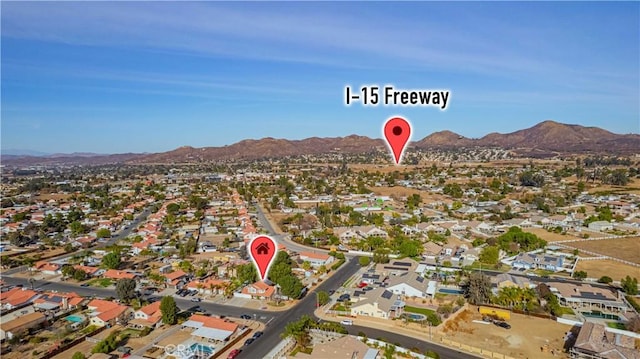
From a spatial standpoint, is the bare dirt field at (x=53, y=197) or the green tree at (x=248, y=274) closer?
the green tree at (x=248, y=274)

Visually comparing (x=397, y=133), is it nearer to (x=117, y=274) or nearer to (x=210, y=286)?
(x=210, y=286)

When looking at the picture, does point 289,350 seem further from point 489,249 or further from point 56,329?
point 489,249

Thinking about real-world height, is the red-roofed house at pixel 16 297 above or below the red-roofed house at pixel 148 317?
above

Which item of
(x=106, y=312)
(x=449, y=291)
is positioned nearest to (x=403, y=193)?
(x=449, y=291)

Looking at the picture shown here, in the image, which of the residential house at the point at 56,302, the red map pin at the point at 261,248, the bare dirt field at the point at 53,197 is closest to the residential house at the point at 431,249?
the red map pin at the point at 261,248

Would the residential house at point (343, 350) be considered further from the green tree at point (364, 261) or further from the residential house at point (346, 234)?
the residential house at point (346, 234)

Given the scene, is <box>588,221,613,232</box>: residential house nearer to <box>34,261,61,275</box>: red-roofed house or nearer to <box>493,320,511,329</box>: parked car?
<box>493,320,511,329</box>: parked car

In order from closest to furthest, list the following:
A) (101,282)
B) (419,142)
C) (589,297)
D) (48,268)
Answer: (589,297) < (101,282) < (48,268) < (419,142)
